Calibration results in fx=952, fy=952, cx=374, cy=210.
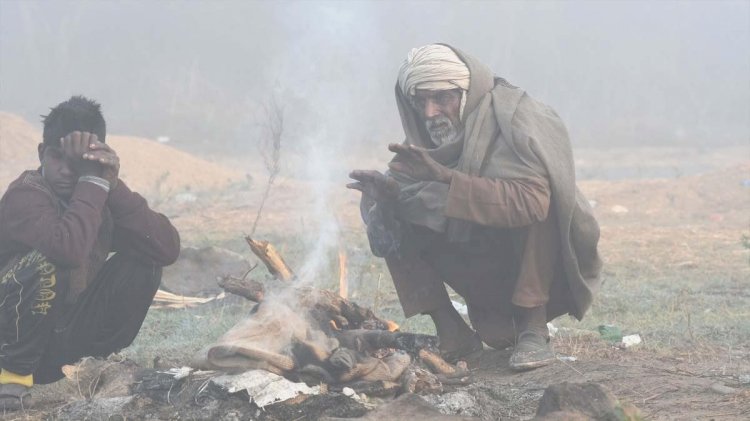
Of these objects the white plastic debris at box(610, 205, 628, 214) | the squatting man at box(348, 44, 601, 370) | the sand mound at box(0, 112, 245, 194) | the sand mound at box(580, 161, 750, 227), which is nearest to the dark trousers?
the squatting man at box(348, 44, 601, 370)

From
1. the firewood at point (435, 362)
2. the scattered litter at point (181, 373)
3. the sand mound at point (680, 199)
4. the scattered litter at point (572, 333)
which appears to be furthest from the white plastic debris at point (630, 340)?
the sand mound at point (680, 199)

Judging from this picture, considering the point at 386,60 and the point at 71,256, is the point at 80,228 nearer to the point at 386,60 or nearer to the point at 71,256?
the point at 71,256

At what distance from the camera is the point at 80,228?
363 centimetres

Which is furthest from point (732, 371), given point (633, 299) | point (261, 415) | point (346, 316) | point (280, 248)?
point (280, 248)

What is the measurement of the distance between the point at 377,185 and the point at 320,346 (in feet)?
2.54

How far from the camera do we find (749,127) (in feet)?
97.1

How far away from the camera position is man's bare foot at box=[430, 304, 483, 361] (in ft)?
14.7

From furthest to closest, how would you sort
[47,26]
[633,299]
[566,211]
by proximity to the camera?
1. [47,26]
2. [633,299]
3. [566,211]

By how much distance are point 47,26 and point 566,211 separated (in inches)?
1111

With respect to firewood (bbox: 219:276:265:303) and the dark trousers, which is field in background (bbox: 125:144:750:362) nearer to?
the dark trousers

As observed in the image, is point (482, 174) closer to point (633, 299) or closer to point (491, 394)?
point (491, 394)

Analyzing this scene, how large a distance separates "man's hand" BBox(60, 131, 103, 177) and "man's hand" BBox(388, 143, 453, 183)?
1169 mm

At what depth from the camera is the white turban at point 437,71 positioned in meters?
4.21

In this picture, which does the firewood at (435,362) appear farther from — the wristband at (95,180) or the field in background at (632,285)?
the wristband at (95,180)
